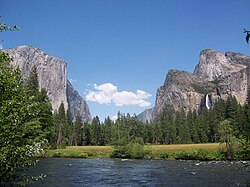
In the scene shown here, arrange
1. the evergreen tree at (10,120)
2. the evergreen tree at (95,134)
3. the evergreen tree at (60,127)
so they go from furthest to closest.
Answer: the evergreen tree at (95,134) < the evergreen tree at (60,127) < the evergreen tree at (10,120)

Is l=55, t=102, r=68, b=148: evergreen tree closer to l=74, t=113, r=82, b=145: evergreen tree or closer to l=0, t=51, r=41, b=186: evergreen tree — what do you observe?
l=74, t=113, r=82, b=145: evergreen tree

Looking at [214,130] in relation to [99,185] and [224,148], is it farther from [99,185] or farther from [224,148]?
[99,185]

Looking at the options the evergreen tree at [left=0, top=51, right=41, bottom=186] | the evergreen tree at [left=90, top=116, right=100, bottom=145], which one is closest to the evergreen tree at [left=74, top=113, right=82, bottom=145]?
the evergreen tree at [left=90, top=116, right=100, bottom=145]

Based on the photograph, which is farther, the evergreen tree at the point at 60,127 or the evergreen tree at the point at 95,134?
the evergreen tree at the point at 95,134

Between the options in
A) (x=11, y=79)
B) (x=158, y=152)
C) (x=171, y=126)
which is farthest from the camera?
(x=171, y=126)

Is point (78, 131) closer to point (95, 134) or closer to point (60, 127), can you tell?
point (95, 134)

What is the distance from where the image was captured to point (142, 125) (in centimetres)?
13750

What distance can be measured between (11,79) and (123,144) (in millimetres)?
68015

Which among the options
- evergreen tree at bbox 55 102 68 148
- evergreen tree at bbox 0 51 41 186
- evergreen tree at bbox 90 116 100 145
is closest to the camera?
evergreen tree at bbox 0 51 41 186

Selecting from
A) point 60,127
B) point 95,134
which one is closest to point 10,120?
point 60,127

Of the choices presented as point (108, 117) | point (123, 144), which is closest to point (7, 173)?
point (123, 144)

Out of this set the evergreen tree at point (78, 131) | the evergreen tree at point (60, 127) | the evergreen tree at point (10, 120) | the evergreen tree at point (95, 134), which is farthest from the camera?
the evergreen tree at point (95, 134)

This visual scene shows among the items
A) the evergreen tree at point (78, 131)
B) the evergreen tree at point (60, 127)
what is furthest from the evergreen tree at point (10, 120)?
the evergreen tree at point (78, 131)

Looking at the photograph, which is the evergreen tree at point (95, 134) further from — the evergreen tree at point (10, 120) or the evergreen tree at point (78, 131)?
the evergreen tree at point (10, 120)
